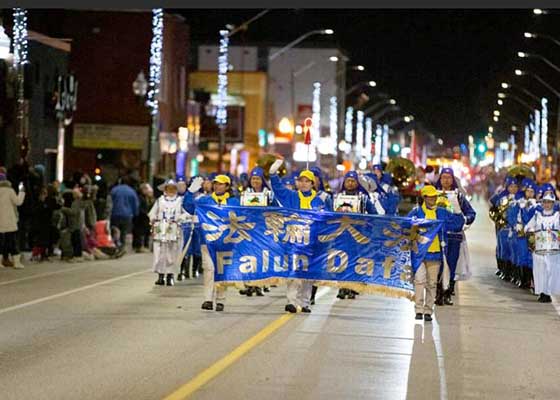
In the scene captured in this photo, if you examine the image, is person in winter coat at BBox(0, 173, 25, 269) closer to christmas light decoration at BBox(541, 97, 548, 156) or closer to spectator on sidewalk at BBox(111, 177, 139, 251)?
spectator on sidewalk at BBox(111, 177, 139, 251)

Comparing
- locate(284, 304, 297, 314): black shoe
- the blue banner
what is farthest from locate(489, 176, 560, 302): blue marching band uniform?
locate(284, 304, 297, 314): black shoe

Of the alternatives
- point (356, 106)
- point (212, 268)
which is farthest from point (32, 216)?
point (356, 106)

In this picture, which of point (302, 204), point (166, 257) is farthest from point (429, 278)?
point (166, 257)

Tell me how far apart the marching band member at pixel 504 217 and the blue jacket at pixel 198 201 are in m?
6.07

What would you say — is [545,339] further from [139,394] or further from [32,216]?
[32,216]

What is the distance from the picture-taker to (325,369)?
492 inches

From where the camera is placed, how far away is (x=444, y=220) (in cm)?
1800

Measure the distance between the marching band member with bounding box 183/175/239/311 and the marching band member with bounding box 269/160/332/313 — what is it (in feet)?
2.99

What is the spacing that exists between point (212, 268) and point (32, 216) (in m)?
10.8

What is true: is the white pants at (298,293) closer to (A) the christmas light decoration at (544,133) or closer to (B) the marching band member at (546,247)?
(B) the marching band member at (546,247)

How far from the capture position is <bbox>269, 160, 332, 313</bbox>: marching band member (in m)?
17.7

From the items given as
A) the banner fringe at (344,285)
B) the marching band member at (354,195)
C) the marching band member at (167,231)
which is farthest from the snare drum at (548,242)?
the marching band member at (167,231)

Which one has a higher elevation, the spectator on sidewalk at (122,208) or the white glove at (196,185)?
the white glove at (196,185)

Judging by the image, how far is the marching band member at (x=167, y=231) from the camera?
71.5ft
